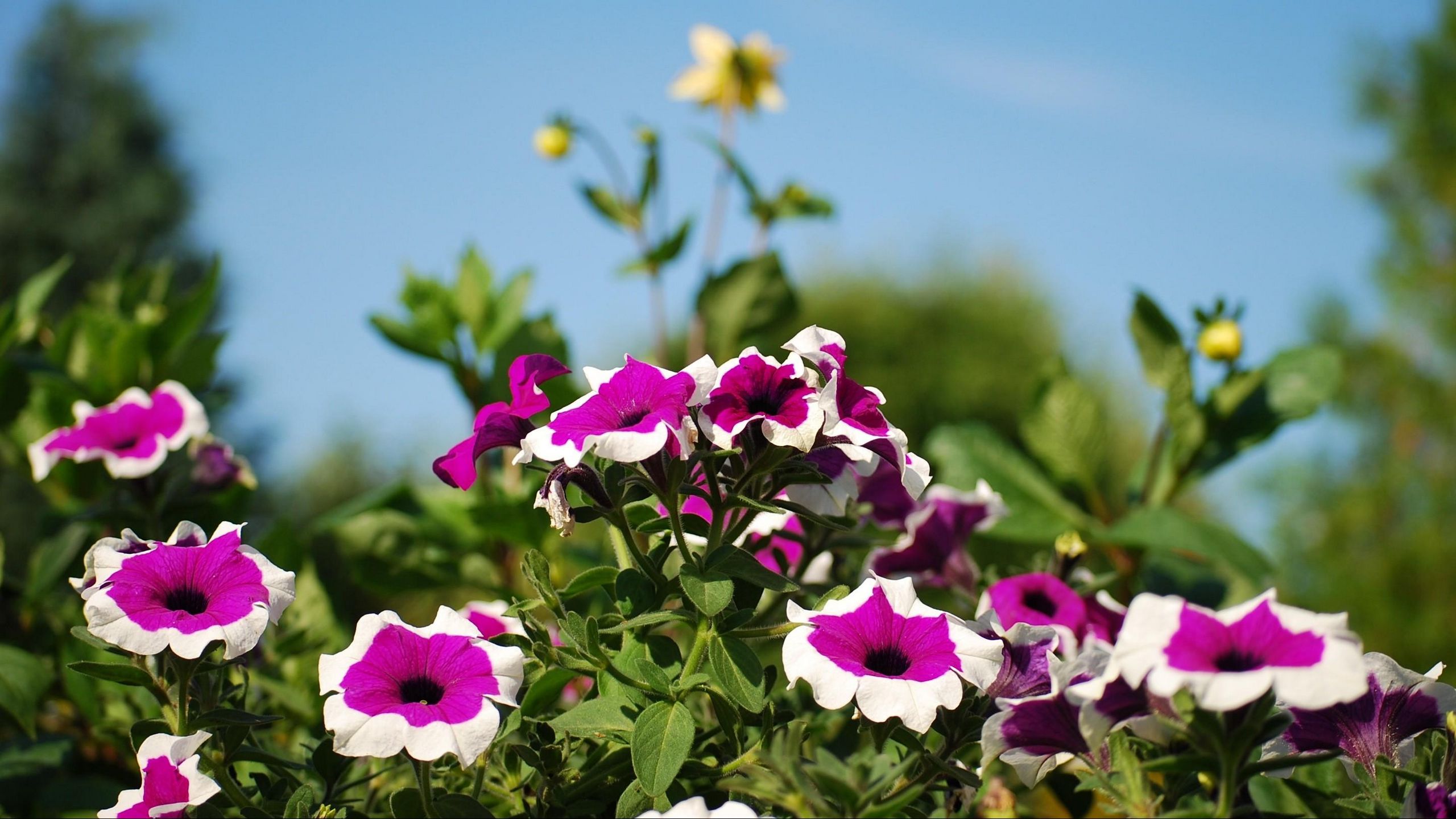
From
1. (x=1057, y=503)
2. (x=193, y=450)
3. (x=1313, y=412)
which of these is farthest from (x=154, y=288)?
(x=1313, y=412)

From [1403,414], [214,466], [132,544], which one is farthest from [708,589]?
[1403,414]

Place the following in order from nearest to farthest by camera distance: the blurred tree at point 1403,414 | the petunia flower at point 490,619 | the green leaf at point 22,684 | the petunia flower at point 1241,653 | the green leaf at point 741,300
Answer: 1. the petunia flower at point 1241,653
2. the petunia flower at point 490,619
3. the green leaf at point 22,684
4. the green leaf at point 741,300
5. the blurred tree at point 1403,414

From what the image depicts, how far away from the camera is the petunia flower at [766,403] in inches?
25.5

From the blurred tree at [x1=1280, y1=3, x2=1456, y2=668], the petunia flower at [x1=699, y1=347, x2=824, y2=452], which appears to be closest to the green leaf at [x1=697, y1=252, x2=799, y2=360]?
the petunia flower at [x1=699, y1=347, x2=824, y2=452]

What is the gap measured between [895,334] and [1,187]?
1060cm

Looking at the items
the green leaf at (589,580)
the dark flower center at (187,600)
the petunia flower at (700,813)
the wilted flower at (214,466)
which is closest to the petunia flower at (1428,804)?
Answer: the petunia flower at (700,813)

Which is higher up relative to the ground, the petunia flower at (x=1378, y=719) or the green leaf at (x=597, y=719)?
the petunia flower at (x=1378, y=719)

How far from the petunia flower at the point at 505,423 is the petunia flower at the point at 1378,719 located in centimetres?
52

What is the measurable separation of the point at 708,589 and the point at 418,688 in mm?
187

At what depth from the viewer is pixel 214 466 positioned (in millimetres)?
1211

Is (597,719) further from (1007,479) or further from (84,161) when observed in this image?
(84,161)

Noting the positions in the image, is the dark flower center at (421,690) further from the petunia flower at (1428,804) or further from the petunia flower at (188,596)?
the petunia flower at (1428,804)

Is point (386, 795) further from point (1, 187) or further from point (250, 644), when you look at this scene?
point (1, 187)

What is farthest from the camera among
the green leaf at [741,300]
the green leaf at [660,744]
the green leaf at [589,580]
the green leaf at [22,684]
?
the green leaf at [741,300]
